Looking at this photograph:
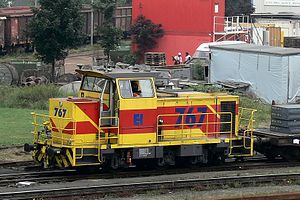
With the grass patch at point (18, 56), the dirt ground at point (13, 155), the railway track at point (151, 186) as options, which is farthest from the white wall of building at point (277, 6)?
the railway track at point (151, 186)

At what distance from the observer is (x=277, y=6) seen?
275 ft

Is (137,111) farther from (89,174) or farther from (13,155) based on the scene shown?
(13,155)

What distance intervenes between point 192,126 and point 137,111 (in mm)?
1996

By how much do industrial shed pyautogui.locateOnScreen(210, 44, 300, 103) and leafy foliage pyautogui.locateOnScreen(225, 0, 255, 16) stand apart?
42.8 metres

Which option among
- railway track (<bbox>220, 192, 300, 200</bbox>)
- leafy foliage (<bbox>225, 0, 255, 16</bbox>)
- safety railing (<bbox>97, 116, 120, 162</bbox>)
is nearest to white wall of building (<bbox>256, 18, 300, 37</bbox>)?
leafy foliage (<bbox>225, 0, 255, 16</bbox>)

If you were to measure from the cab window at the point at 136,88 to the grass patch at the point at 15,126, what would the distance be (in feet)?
21.0

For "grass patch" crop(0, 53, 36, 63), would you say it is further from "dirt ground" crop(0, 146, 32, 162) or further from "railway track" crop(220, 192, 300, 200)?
"railway track" crop(220, 192, 300, 200)

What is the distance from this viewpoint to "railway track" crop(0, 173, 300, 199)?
15.9 metres

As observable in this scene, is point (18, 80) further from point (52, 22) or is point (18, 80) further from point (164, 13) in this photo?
point (164, 13)

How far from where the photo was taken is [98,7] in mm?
56656

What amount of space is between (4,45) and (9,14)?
2.70m

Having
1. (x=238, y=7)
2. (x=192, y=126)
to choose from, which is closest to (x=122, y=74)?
(x=192, y=126)

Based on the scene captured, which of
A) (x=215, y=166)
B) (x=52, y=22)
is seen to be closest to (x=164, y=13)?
(x=52, y=22)

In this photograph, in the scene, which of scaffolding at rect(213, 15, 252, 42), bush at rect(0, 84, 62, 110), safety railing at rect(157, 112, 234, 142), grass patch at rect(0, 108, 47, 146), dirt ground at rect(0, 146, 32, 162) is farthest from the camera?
scaffolding at rect(213, 15, 252, 42)
